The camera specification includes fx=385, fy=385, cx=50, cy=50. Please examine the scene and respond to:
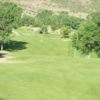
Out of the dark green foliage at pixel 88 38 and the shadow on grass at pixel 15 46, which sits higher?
the dark green foliage at pixel 88 38

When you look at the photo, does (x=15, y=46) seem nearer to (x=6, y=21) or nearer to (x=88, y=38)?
(x=6, y=21)

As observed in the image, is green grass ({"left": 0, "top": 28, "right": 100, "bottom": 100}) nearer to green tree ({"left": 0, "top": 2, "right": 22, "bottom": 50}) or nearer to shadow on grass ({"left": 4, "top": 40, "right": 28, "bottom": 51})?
green tree ({"left": 0, "top": 2, "right": 22, "bottom": 50})

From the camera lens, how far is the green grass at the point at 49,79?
3094cm

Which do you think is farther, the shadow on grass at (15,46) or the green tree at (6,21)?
the shadow on grass at (15,46)

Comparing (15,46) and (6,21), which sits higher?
(6,21)

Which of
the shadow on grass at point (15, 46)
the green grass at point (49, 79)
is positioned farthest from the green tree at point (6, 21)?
the green grass at point (49, 79)

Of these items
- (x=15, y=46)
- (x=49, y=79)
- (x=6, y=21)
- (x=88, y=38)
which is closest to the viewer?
(x=49, y=79)

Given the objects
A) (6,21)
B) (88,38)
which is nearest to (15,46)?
(6,21)

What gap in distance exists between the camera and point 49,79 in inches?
1396

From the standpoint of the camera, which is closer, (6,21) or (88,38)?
(6,21)

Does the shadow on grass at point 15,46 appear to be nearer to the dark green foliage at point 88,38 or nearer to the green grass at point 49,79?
the dark green foliage at point 88,38

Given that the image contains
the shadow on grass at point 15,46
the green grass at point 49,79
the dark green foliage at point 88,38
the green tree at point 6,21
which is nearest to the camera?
the green grass at point 49,79

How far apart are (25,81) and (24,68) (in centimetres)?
510

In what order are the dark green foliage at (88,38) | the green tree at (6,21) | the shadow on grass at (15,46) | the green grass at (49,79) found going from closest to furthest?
the green grass at (49,79) → the green tree at (6,21) → the shadow on grass at (15,46) → the dark green foliage at (88,38)
